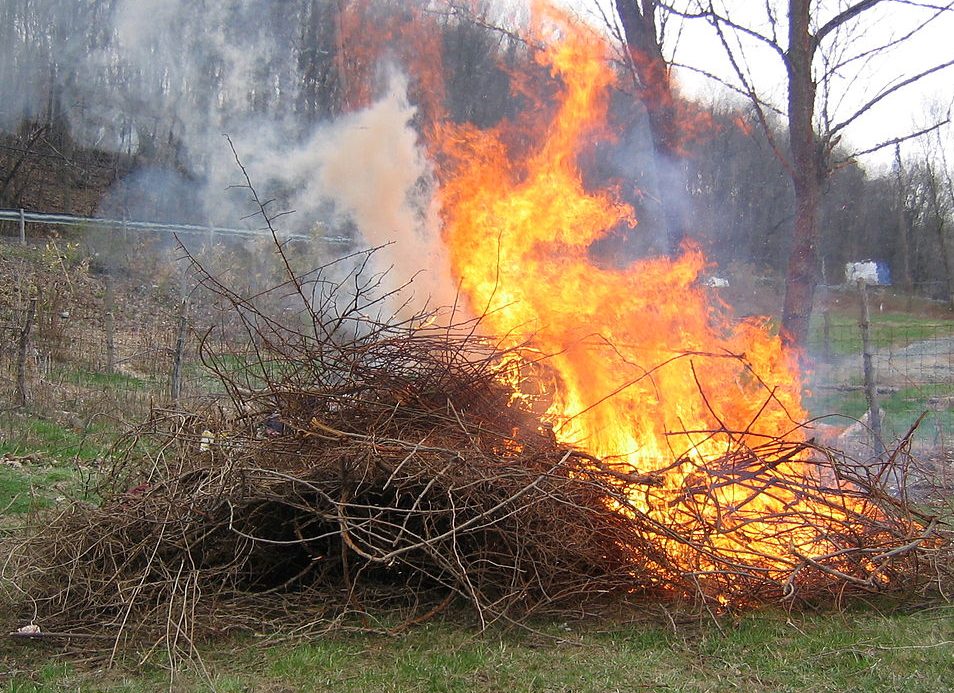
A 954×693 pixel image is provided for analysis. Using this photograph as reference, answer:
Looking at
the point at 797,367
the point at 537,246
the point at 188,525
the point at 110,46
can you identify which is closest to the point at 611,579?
the point at 188,525

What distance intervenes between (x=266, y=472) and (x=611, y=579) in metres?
2.08

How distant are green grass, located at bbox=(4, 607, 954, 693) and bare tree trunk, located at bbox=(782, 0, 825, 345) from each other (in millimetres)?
4641

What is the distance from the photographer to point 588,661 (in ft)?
12.7

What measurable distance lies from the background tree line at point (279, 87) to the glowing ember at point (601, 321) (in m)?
1.19

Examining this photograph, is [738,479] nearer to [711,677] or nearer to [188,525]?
[711,677]

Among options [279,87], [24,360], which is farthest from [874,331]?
[24,360]

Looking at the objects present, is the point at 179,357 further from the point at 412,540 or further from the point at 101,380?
the point at 412,540

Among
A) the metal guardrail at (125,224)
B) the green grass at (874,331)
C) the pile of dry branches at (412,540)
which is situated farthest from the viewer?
the metal guardrail at (125,224)

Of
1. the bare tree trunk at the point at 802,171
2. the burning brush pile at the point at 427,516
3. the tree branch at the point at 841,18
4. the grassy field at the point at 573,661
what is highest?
the tree branch at the point at 841,18

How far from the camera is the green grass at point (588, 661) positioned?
3631mm

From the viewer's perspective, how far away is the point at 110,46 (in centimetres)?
1408

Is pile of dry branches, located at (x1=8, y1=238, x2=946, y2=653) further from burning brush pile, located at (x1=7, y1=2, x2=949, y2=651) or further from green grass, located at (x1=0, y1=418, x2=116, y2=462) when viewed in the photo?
green grass, located at (x1=0, y1=418, x2=116, y2=462)

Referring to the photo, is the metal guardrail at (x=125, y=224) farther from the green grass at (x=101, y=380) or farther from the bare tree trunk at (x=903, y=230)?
the bare tree trunk at (x=903, y=230)

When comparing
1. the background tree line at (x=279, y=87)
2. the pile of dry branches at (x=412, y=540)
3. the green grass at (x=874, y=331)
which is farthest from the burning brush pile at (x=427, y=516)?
the green grass at (x=874, y=331)
